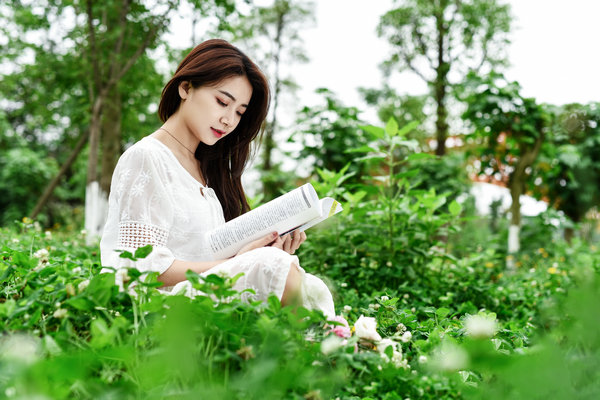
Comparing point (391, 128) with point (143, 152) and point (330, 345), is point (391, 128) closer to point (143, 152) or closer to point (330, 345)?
point (143, 152)

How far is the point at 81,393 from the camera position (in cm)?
118

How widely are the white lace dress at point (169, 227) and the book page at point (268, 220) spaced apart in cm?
7

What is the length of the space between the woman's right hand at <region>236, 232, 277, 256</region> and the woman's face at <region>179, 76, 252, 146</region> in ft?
1.82

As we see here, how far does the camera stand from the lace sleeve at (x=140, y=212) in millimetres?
1730

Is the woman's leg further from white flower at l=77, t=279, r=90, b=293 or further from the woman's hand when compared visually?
white flower at l=77, t=279, r=90, b=293

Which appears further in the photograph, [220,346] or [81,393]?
[220,346]

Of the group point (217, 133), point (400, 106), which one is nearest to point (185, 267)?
point (217, 133)

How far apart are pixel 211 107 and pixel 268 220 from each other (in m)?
0.59

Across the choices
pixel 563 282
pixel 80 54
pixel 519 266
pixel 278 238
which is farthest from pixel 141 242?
pixel 80 54

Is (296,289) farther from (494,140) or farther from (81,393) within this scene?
(494,140)

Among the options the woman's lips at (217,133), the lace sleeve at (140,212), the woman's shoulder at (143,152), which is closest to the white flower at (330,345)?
the lace sleeve at (140,212)

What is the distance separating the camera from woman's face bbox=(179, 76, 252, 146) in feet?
6.91

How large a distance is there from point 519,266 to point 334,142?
2518 mm

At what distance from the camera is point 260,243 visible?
5.95 ft
